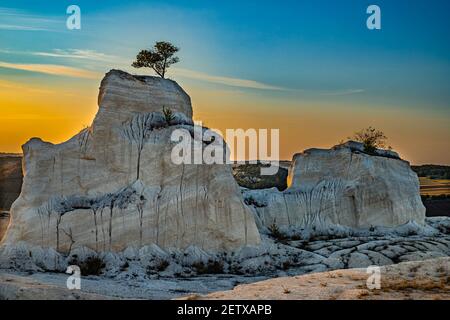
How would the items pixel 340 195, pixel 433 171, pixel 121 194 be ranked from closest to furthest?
pixel 121 194
pixel 340 195
pixel 433 171

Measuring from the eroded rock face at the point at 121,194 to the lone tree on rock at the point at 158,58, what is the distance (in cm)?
513

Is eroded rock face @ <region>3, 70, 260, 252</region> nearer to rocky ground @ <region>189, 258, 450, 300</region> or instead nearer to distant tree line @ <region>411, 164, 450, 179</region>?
rocky ground @ <region>189, 258, 450, 300</region>

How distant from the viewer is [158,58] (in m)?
37.2

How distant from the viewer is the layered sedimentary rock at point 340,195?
3841 cm

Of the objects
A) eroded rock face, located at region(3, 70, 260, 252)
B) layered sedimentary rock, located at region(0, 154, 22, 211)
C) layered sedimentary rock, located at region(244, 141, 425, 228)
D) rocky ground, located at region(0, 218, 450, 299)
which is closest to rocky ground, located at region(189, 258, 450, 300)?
rocky ground, located at region(0, 218, 450, 299)

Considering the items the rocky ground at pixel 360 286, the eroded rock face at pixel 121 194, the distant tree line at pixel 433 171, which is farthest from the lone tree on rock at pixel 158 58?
the distant tree line at pixel 433 171

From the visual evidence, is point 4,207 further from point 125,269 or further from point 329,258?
point 329,258

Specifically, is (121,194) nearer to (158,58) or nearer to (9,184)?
(158,58)

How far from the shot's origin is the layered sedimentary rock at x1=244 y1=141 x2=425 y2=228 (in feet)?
126

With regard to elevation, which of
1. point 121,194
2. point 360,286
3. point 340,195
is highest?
point 121,194

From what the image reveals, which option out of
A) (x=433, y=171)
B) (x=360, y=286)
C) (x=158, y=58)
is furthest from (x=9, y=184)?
(x=433, y=171)

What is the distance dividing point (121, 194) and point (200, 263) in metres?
5.21
